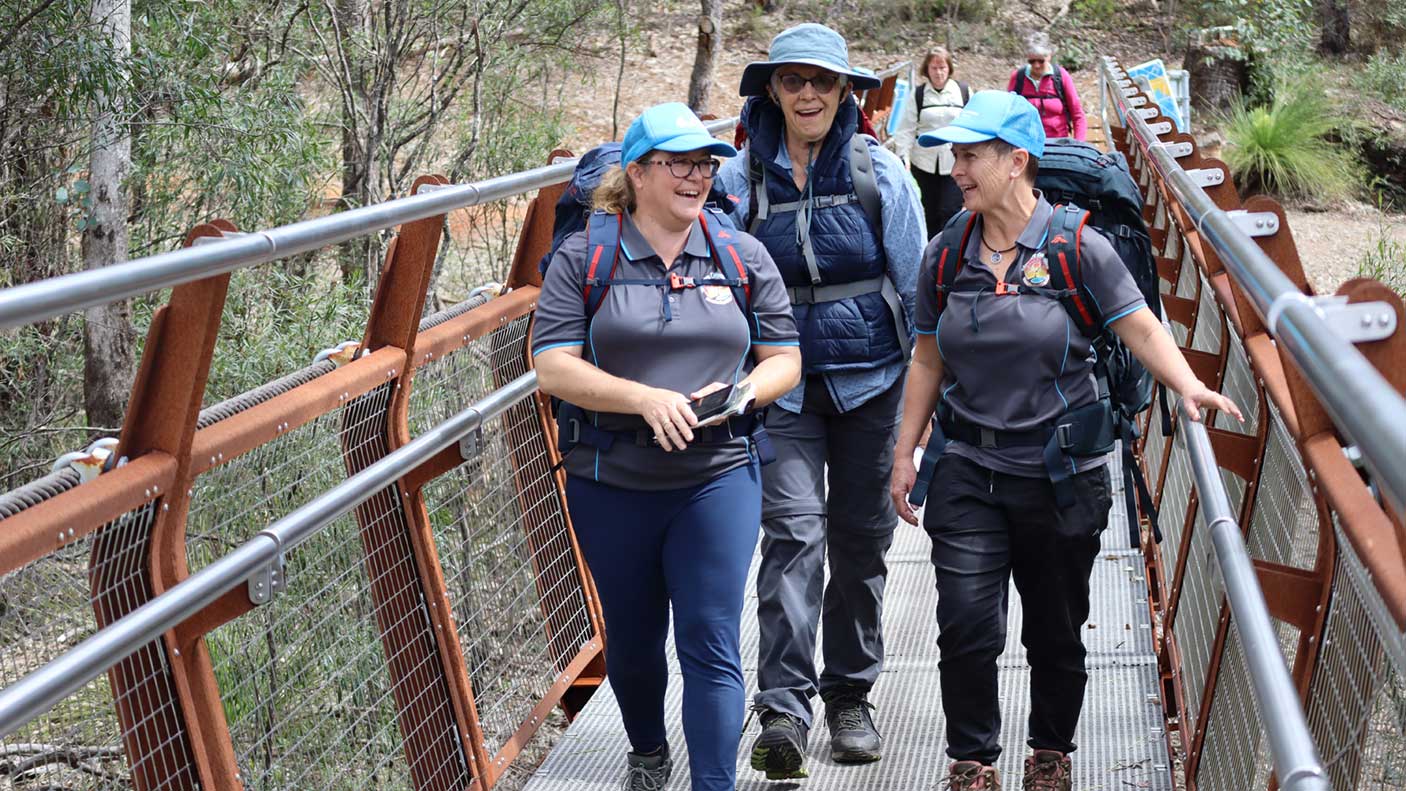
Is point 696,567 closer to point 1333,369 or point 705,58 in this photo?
point 1333,369

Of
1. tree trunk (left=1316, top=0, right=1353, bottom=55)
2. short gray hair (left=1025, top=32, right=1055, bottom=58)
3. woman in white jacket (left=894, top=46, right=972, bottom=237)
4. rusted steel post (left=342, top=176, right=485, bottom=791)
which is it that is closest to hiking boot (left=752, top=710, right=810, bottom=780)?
rusted steel post (left=342, top=176, right=485, bottom=791)

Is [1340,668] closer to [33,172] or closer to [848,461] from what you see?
[848,461]

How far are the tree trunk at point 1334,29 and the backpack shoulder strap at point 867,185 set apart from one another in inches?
1026

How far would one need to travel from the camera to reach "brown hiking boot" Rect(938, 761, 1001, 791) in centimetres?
418

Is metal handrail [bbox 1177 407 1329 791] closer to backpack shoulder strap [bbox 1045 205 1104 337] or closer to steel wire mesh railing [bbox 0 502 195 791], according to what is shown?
backpack shoulder strap [bbox 1045 205 1104 337]

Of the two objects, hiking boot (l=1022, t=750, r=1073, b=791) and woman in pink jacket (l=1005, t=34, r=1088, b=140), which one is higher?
woman in pink jacket (l=1005, t=34, r=1088, b=140)

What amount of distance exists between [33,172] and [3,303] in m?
8.60

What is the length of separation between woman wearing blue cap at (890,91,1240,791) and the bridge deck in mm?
412

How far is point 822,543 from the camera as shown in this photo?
15.8 ft

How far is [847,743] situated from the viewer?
479 centimetres

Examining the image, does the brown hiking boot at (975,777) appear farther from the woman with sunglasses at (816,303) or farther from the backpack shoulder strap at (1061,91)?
the backpack shoulder strap at (1061,91)

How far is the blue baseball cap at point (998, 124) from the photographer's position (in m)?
4.03

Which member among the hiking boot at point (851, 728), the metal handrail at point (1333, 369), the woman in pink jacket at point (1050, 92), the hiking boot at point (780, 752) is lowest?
the hiking boot at point (851, 728)

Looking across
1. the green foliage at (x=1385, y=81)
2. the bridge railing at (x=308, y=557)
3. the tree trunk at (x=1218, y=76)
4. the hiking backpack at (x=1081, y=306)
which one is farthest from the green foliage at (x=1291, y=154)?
the hiking backpack at (x=1081, y=306)
